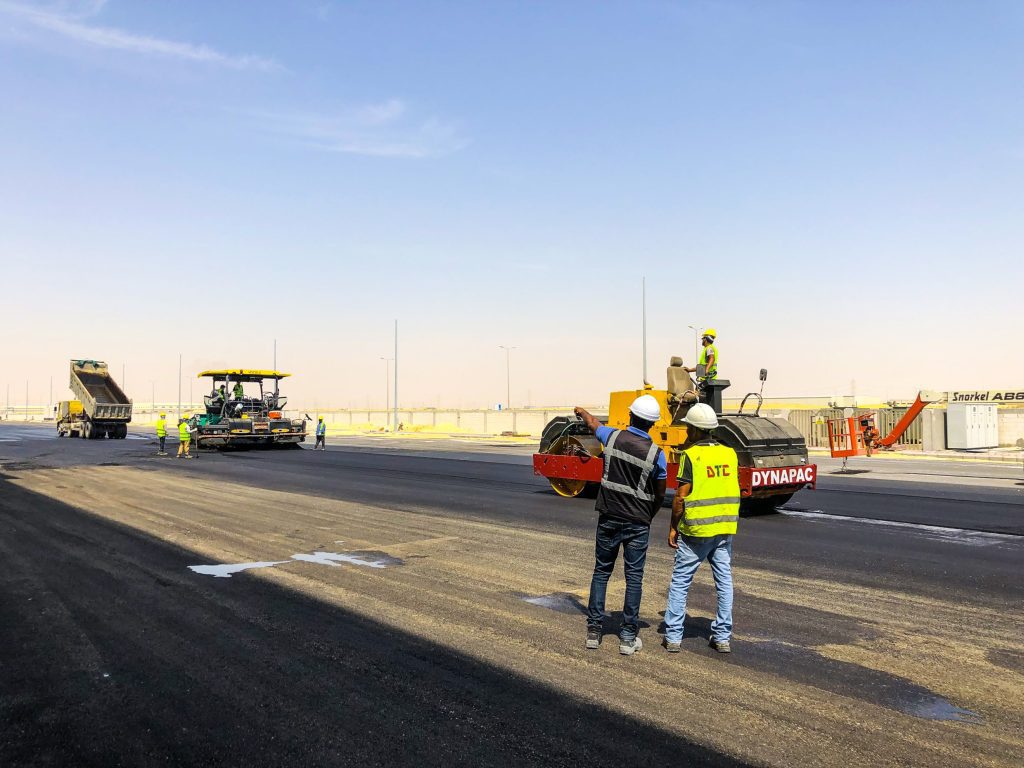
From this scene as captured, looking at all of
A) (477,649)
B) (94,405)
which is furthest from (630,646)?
(94,405)

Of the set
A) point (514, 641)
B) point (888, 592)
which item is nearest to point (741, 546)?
point (888, 592)

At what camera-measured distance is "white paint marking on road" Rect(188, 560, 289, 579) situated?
764 cm

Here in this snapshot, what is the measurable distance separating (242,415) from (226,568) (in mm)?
22180

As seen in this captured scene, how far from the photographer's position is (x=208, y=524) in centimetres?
1083

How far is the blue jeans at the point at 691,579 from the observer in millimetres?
5328

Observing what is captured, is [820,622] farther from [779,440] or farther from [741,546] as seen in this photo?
[779,440]

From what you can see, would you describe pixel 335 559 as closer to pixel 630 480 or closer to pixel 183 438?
pixel 630 480

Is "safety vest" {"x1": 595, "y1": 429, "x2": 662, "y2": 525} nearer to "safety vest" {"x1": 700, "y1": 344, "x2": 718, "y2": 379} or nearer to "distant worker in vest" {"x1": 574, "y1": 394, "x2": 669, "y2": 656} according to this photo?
"distant worker in vest" {"x1": 574, "y1": 394, "x2": 669, "y2": 656}

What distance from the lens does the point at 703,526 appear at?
5.38 metres

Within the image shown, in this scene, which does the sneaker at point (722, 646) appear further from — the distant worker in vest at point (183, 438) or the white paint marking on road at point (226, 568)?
the distant worker in vest at point (183, 438)

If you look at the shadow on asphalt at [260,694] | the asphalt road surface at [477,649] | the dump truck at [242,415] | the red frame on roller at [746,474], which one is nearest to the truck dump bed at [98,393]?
the dump truck at [242,415]

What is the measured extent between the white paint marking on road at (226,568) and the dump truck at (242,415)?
836 inches

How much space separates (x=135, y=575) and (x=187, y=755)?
4.39 metres

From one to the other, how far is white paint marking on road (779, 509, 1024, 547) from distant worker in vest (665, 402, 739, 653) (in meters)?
5.74
